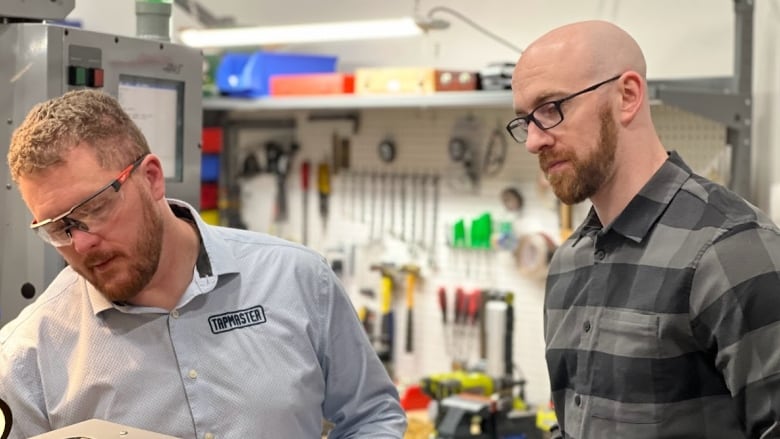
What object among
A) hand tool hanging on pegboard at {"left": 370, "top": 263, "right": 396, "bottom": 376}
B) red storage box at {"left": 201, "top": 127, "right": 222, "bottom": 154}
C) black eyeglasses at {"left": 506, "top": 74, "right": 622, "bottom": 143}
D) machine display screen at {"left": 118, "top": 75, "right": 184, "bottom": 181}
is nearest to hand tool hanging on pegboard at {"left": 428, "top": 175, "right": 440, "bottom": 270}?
hand tool hanging on pegboard at {"left": 370, "top": 263, "right": 396, "bottom": 376}

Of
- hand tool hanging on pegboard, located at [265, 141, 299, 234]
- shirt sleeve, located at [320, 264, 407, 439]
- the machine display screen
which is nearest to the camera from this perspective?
shirt sleeve, located at [320, 264, 407, 439]

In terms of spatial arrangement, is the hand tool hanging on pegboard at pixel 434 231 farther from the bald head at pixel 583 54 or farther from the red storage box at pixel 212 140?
the bald head at pixel 583 54

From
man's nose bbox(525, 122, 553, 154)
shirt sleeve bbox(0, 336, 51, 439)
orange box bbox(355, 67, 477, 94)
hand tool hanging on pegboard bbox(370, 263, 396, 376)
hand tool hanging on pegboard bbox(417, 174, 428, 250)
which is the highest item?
orange box bbox(355, 67, 477, 94)

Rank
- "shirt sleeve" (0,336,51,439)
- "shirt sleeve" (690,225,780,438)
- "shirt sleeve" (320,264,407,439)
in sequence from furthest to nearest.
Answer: "shirt sleeve" (320,264,407,439) < "shirt sleeve" (0,336,51,439) < "shirt sleeve" (690,225,780,438)

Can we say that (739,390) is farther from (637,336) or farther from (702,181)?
(702,181)

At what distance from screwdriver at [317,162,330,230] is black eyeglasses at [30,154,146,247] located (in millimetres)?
3303

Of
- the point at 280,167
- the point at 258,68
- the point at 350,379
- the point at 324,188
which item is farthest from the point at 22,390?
the point at 280,167

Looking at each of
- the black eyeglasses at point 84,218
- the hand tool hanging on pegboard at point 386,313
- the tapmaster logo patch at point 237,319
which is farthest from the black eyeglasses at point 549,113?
the hand tool hanging on pegboard at point 386,313

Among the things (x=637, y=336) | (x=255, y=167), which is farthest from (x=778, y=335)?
(x=255, y=167)

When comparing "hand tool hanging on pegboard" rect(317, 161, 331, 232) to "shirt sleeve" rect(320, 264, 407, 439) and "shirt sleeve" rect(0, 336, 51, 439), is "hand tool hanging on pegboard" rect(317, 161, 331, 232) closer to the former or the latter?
"shirt sleeve" rect(320, 264, 407, 439)

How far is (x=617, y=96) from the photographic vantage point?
5.90 feet

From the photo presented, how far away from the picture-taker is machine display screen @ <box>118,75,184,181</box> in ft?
7.43

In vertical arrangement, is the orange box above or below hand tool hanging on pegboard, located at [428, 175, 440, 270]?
above

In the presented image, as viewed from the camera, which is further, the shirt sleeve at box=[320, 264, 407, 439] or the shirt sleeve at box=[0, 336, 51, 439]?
the shirt sleeve at box=[320, 264, 407, 439]
